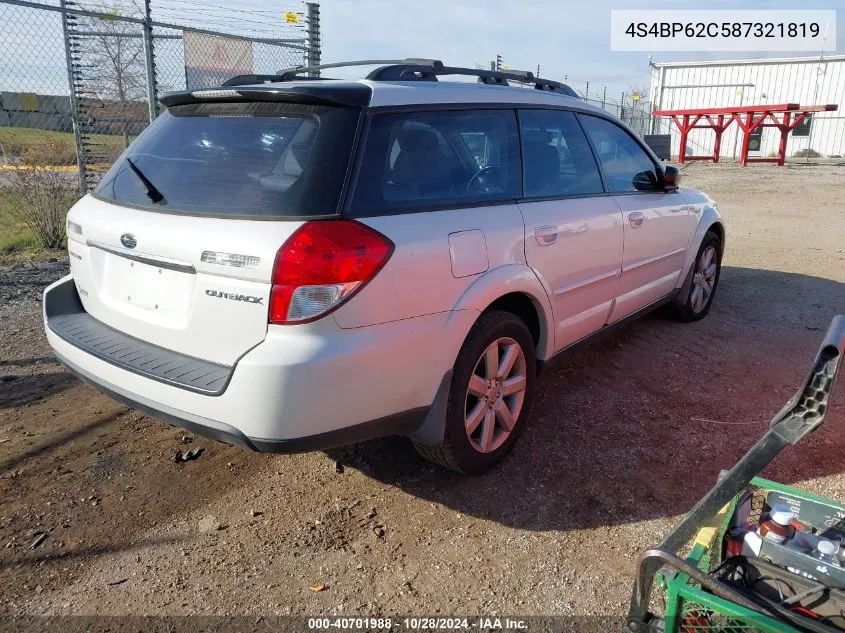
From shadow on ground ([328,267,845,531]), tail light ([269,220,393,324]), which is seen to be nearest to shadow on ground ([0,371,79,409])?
shadow on ground ([328,267,845,531])

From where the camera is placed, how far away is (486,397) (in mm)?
3061

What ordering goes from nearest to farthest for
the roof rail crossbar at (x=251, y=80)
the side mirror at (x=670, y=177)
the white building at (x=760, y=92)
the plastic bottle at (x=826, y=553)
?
the plastic bottle at (x=826, y=553), the roof rail crossbar at (x=251, y=80), the side mirror at (x=670, y=177), the white building at (x=760, y=92)

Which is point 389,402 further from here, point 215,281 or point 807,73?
point 807,73

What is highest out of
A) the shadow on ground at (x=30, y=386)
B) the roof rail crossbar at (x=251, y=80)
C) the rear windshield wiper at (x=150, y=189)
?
the roof rail crossbar at (x=251, y=80)

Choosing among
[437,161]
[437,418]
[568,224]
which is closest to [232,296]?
[437,418]

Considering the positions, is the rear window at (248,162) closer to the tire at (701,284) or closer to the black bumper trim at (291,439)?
the black bumper trim at (291,439)

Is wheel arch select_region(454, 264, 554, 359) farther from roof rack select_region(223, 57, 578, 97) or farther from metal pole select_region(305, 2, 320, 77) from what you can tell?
metal pole select_region(305, 2, 320, 77)

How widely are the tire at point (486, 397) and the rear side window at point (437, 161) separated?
0.59m

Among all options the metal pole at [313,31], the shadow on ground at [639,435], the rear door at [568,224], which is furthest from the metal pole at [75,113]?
the rear door at [568,224]

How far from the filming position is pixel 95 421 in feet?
11.8

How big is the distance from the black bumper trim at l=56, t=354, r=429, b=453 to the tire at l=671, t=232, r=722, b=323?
3.41 metres

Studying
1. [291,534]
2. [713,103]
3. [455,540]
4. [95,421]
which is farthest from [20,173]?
[713,103]

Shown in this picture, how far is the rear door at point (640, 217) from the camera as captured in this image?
4.10m

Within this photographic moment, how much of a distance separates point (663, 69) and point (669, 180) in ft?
117
